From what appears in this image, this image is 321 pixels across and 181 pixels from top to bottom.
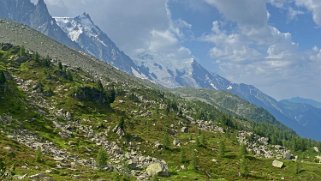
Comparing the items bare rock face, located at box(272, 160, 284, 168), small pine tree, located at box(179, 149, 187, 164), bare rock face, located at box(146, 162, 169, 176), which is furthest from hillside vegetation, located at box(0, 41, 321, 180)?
bare rock face, located at box(272, 160, 284, 168)

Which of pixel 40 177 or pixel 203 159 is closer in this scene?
pixel 40 177

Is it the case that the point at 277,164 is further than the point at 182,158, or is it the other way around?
the point at 277,164

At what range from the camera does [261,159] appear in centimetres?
19238

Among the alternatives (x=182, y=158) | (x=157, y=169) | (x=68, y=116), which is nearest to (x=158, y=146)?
(x=182, y=158)

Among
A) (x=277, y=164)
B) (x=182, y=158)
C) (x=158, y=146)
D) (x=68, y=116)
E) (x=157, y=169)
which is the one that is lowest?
(x=157, y=169)

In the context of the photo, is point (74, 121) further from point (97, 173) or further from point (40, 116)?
point (97, 173)

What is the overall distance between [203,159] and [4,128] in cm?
7919

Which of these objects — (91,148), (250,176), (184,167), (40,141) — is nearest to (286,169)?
(250,176)

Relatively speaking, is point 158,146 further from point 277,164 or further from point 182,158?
point 277,164

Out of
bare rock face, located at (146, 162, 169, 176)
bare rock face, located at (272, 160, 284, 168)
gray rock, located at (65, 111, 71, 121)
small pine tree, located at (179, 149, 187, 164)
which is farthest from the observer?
gray rock, located at (65, 111, 71, 121)

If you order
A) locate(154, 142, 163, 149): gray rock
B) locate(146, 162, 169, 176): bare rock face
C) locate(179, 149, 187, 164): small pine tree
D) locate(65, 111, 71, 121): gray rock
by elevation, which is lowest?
locate(146, 162, 169, 176): bare rock face

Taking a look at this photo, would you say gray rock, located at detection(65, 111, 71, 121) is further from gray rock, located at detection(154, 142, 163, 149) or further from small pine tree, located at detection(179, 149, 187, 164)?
small pine tree, located at detection(179, 149, 187, 164)

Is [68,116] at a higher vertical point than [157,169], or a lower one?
higher

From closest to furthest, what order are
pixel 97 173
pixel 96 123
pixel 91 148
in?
pixel 97 173 < pixel 91 148 < pixel 96 123
